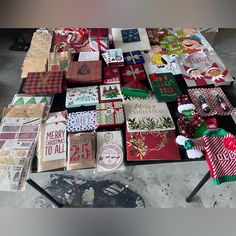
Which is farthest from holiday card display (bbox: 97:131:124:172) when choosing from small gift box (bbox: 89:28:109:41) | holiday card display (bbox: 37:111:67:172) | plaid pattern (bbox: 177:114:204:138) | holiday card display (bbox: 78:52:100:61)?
small gift box (bbox: 89:28:109:41)

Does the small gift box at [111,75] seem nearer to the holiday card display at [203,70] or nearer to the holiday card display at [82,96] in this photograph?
the holiday card display at [82,96]

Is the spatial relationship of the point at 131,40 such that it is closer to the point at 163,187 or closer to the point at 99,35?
the point at 99,35

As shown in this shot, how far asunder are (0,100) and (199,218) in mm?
1721

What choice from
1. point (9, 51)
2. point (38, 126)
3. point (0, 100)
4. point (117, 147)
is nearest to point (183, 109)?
point (117, 147)

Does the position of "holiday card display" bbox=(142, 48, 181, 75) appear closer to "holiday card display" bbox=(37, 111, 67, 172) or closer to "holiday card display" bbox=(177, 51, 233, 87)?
"holiday card display" bbox=(177, 51, 233, 87)

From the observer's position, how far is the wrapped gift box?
2.66ft

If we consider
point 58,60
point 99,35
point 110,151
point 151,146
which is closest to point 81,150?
point 110,151

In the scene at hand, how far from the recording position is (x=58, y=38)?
128cm

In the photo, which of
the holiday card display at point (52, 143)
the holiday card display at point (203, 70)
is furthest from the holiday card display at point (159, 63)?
the holiday card display at point (52, 143)

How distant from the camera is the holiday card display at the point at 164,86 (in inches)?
38.9

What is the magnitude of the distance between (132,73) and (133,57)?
12 centimetres

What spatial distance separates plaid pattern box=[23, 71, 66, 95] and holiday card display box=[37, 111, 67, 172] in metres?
0.12

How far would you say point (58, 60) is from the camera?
45.9 inches
